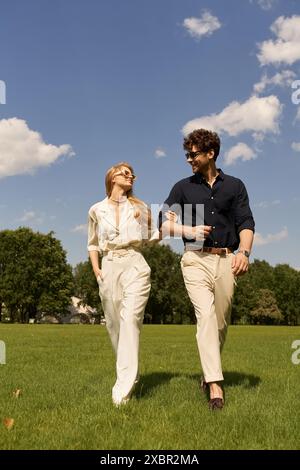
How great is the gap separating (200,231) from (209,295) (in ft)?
2.52

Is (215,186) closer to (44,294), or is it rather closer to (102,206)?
(102,206)

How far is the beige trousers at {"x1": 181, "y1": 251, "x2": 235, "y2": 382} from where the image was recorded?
639cm

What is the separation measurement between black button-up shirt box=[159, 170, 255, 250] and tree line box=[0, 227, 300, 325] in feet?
222

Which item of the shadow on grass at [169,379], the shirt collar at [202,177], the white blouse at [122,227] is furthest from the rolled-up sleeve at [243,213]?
the shadow on grass at [169,379]

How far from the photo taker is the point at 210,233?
22.3 feet

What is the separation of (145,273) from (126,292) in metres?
0.33

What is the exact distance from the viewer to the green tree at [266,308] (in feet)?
316

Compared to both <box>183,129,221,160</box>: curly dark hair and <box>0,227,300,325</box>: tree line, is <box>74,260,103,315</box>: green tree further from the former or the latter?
<box>183,129,221,160</box>: curly dark hair

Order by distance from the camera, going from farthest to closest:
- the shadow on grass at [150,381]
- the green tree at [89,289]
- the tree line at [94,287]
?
1. the green tree at [89,289]
2. the tree line at [94,287]
3. the shadow on grass at [150,381]

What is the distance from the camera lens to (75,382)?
822 centimetres

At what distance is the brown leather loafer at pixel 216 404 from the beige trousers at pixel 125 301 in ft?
2.95

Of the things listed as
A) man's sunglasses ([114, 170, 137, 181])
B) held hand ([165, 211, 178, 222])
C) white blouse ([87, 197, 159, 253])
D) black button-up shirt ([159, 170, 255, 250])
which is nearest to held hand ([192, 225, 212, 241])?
black button-up shirt ([159, 170, 255, 250])

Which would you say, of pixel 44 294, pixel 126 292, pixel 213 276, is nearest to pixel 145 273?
pixel 126 292

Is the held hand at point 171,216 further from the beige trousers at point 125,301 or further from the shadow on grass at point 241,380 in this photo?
the shadow on grass at point 241,380
